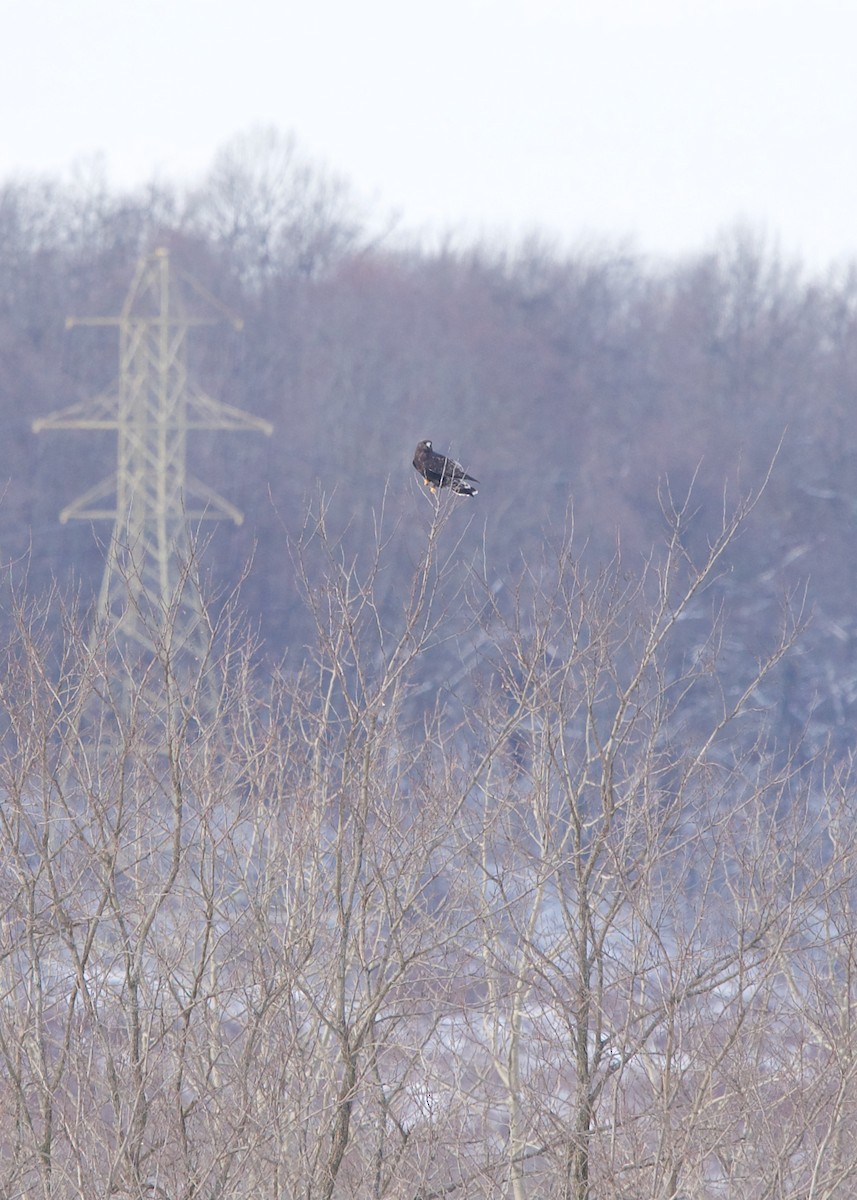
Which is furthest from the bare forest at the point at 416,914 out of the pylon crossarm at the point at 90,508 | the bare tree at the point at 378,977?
the pylon crossarm at the point at 90,508

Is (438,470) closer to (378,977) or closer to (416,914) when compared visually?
(416,914)

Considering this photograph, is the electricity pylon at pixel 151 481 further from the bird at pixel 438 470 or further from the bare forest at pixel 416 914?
the bird at pixel 438 470

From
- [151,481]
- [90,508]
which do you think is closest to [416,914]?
[151,481]

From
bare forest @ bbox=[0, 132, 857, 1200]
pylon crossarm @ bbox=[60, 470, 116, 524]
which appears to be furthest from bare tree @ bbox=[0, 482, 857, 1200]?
pylon crossarm @ bbox=[60, 470, 116, 524]

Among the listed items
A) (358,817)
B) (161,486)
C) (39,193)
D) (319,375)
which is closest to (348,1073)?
(358,817)

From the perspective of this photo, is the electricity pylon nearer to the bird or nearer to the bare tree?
the bare tree
